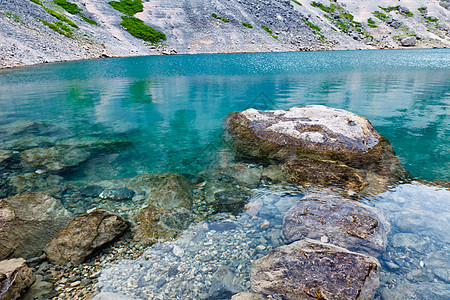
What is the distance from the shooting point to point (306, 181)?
33.5 ft

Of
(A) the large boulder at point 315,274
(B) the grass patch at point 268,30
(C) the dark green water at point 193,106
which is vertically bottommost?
(C) the dark green water at point 193,106

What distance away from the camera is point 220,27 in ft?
349

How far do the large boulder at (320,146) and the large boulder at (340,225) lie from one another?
1993mm

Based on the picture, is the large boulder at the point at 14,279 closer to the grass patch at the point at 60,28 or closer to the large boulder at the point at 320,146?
the large boulder at the point at 320,146

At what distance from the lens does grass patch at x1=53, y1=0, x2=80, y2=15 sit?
90312 mm

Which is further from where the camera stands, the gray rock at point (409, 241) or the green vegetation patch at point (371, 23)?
the green vegetation patch at point (371, 23)

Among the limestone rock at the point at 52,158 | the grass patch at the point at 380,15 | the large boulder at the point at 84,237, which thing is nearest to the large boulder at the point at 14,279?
the large boulder at the point at 84,237

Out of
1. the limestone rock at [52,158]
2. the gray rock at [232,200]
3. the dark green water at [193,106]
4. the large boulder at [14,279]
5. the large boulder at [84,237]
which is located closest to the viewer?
the large boulder at [14,279]

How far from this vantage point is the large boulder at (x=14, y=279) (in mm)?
5197

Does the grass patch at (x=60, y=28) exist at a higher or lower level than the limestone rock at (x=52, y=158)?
higher

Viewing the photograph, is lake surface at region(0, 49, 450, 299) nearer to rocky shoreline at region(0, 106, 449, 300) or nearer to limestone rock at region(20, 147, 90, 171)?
rocky shoreline at region(0, 106, 449, 300)

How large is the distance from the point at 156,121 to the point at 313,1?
17459cm

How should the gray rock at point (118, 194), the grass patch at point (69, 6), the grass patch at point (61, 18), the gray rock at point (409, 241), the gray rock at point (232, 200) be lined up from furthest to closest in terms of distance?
the grass patch at point (69, 6) → the grass patch at point (61, 18) → the gray rock at point (118, 194) → the gray rock at point (232, 200) → the gray rock at point (409, 241)

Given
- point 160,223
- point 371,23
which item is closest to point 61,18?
point 160,223
